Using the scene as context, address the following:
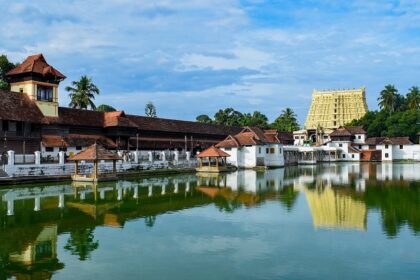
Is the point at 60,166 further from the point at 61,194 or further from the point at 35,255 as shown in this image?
the point at 35,255

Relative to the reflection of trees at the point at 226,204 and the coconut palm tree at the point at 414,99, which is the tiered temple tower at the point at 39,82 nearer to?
the reflection of trees at the point at 226,204

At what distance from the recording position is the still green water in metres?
9.64

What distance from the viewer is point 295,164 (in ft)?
198

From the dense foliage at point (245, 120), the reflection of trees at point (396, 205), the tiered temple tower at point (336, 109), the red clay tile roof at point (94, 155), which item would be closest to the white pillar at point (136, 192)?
the red clay tile roof at point (94, 155)

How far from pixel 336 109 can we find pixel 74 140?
76159mm

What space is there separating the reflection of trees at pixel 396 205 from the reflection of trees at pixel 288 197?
318cm

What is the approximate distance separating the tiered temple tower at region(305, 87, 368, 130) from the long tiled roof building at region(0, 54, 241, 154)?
202 ft

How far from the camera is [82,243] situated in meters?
12.1

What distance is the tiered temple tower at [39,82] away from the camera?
3681 cm

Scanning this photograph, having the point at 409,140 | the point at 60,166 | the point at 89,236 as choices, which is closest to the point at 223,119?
the point at 409,140

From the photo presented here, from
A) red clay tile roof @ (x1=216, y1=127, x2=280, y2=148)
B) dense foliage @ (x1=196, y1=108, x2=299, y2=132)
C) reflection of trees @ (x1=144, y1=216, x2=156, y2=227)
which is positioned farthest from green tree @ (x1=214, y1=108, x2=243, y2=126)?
reflection of trees @ (x1=144, y1=216, x2=156, y2=227)

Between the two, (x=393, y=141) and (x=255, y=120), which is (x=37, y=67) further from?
(x=393, y=141)

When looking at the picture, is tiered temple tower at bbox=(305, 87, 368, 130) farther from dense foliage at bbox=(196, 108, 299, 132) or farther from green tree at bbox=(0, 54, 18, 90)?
green tree at bbox=(0, 54, 18, 90)

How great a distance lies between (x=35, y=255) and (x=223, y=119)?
232 ft
